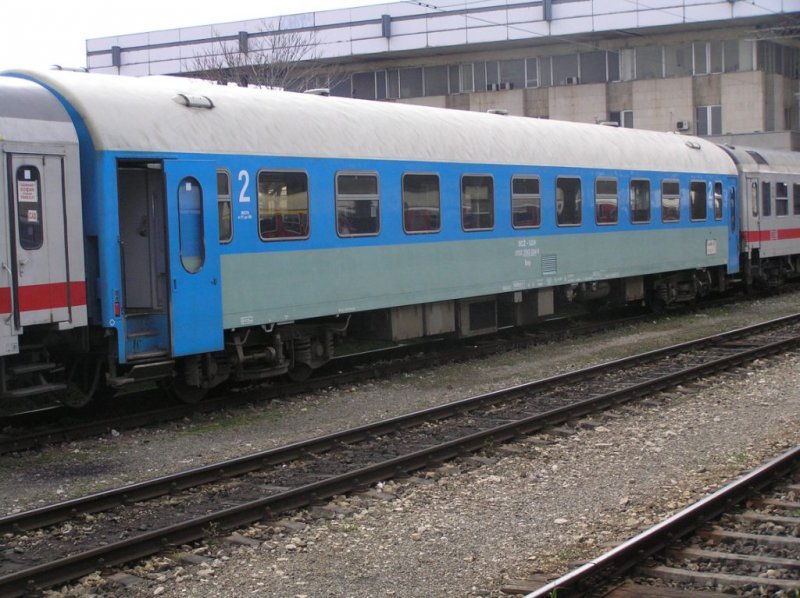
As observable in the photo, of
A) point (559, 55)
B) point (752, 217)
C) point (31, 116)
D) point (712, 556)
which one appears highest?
point (559, 55)

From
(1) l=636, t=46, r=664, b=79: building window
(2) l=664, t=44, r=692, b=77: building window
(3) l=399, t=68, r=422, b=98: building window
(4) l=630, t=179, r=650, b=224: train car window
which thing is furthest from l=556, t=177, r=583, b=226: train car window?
(3) l=399, t=68, r=422, b=98: building window

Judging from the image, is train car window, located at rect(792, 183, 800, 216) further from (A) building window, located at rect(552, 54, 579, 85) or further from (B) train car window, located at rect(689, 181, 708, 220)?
(A) building window, located at rect(552, 54, 579, 85)

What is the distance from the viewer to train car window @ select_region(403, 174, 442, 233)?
46.0ft

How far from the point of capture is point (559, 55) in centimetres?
5231

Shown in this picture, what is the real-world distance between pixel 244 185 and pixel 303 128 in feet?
4.46

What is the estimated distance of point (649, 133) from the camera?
817 inches

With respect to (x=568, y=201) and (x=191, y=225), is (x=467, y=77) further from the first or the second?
(x=191, y=225)

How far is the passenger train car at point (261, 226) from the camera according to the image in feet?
32.4

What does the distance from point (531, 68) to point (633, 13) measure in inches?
265

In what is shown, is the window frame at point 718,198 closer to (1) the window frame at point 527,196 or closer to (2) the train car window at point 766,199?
A: (2) the train car window at point 766,199

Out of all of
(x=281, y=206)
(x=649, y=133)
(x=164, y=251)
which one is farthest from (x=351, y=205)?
(x=649, y=133)

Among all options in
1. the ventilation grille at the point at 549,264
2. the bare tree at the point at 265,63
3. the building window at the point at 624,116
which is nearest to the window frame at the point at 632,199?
the ventilation grille at the point at 549,264

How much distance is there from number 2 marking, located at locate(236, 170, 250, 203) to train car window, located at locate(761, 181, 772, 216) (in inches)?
638

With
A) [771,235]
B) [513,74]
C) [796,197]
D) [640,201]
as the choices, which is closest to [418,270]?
[640,201]
